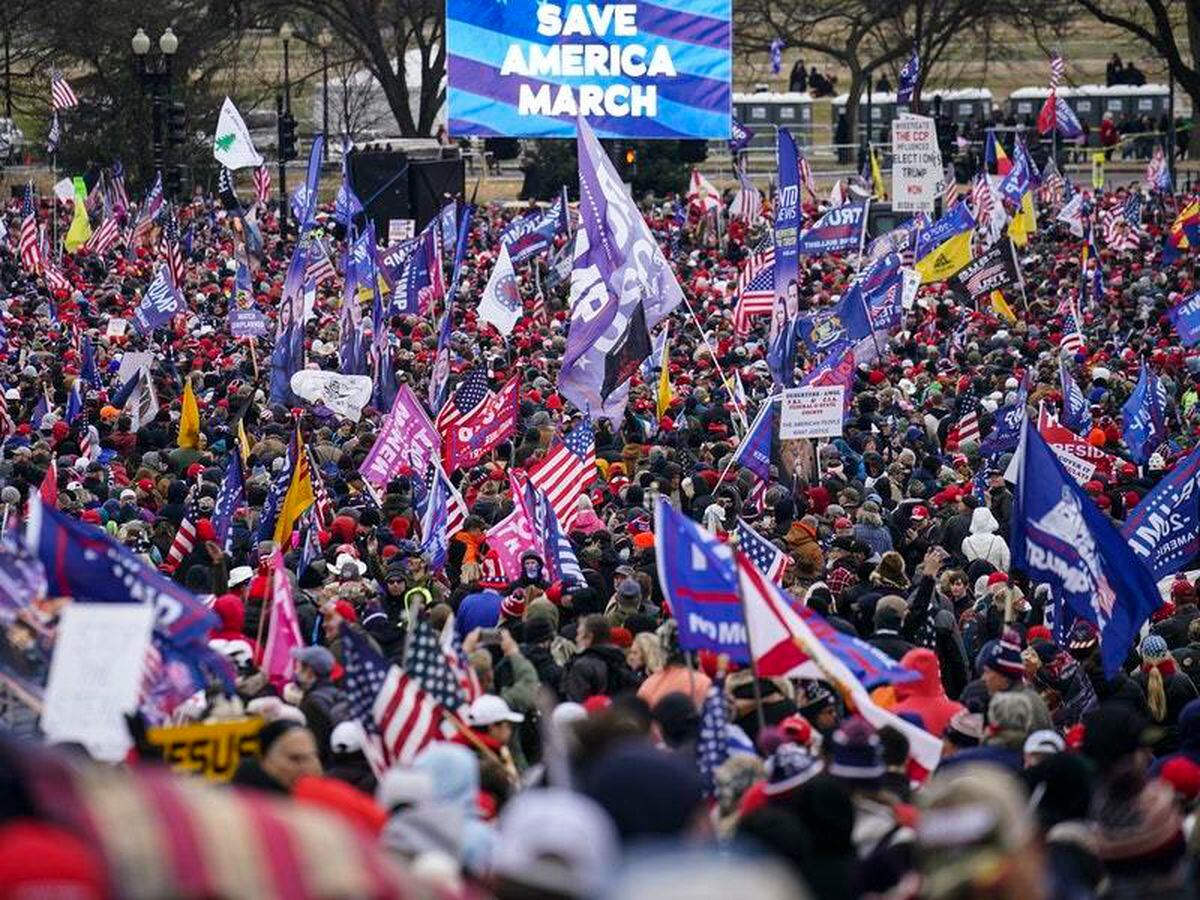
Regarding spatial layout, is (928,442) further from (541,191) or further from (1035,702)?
(541,191)

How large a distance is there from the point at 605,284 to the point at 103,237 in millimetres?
20432

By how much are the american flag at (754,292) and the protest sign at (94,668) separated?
18.4m

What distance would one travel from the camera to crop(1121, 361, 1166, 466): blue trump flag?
1973 cm

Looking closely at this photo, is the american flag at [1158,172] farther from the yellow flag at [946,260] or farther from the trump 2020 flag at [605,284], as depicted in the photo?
the trump 2020 flag at [605,284]

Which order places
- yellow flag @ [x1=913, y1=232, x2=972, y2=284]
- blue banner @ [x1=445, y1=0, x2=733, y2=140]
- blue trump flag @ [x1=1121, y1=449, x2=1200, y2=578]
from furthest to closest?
blue banner @ [x1=445, y1=0, x2=733, y2=140]
yellow flag @ [x1=913, y1=232, x2=972, y2=284]
blue trump flag @ [x1=1121, y1=449, x2=1200, y2=578]

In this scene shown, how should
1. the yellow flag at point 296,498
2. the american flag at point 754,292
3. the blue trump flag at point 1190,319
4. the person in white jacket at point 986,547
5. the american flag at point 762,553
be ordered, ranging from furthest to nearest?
the american flag at point 754,292
the blue trump flag at point 1190,319
the yellow flag at point 296,498
the person in white jacket at point 986,547
the american flag at point 762,553

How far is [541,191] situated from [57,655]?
46718 millimetres

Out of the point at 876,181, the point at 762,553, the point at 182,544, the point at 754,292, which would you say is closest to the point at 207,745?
the point at 762,553

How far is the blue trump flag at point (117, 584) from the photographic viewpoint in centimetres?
906

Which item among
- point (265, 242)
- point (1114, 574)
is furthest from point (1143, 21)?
point (1114, 574)

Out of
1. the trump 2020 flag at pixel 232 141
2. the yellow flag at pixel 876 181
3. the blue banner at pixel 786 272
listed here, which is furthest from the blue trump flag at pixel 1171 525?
the yellow flag at pixel 876 181

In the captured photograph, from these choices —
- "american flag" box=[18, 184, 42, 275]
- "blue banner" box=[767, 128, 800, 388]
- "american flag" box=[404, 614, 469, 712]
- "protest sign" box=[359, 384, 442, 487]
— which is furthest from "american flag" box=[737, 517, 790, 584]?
"american flag" box=[18, 184, 42, 275]

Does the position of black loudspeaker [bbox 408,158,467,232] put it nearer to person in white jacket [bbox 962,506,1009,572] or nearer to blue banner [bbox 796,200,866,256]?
blue banner [bbox 796,200,866,256]

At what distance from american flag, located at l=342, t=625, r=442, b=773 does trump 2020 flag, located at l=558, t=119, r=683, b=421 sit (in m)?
9.16
